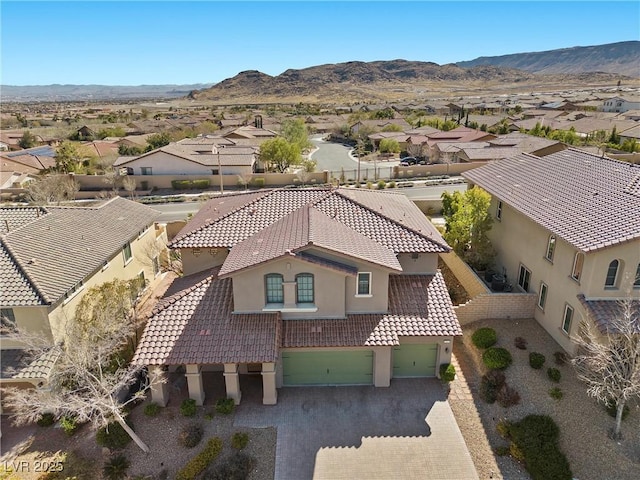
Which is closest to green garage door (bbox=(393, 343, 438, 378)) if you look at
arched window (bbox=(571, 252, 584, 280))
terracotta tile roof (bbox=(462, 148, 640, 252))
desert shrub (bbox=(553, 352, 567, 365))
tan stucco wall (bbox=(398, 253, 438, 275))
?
tan stucco wall (bbox=(398, 253, 438, 275))

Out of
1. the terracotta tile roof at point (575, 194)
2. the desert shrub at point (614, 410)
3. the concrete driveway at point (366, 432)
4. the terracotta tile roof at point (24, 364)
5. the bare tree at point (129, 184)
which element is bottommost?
the concrete driveway at point (366, 432)

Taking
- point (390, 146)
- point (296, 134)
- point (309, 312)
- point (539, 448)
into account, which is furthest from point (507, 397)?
point (296, 134)

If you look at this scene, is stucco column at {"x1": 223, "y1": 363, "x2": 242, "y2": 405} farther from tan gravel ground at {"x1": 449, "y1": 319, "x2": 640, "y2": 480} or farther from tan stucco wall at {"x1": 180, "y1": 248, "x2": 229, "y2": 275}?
tan gravel ground at {"x1": 449, "y1": 319, "x2": 640, "y2": 480}

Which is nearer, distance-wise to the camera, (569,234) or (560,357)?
(569,234)

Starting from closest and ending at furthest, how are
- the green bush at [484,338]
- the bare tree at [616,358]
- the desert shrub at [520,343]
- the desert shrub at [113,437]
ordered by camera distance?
1. the bare tree at [616,358]
2. the desert shrub at [113,437]
3. the desert shrub at [520,343]
4. the green bush at [484,338]

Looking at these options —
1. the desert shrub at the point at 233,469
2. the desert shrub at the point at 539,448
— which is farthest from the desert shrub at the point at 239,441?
the desert shrub at the point at 539,448

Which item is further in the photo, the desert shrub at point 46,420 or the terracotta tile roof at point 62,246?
the terracotta tile roof at point 62,246

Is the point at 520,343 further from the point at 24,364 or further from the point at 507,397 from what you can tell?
the point at 24,364

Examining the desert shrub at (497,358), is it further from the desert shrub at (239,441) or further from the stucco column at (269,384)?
the desert shrub at (239,441)
